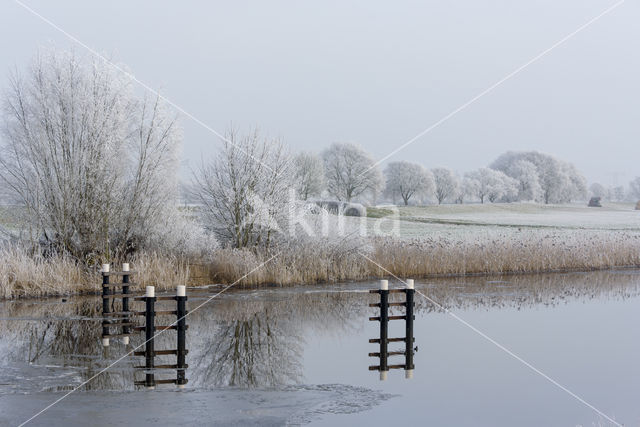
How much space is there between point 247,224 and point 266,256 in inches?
59.9

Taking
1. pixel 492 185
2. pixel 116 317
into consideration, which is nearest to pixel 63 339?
pixel 116 317

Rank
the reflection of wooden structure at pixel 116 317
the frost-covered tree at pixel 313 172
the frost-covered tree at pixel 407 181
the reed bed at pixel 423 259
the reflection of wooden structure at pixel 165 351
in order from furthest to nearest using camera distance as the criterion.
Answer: the frost-covered tree at pixel 407 181 < the frost-covered tree at pixel 313 172 < the reed bed at pixel 423 259 < the reflection of wooden structure at pixel 116 317 < the reflection of wooden structure at pixel 165 351

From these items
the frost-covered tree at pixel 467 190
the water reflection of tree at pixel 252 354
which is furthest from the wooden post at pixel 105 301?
the frost-covered tree at pixel 467 190

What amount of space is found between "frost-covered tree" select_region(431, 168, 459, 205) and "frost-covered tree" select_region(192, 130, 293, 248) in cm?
5108

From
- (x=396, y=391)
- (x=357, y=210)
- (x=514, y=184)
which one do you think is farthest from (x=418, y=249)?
(x=514, y=184)

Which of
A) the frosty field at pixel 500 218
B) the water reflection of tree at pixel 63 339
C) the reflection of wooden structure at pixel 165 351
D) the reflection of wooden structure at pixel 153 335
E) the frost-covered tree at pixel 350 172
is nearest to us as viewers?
the reflection of wooden structure at pixel 153 335

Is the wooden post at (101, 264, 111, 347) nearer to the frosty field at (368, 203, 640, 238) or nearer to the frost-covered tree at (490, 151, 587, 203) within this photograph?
the frosty field at (368, 203, 640, 238)

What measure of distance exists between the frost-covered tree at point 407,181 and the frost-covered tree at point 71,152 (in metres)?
49.7

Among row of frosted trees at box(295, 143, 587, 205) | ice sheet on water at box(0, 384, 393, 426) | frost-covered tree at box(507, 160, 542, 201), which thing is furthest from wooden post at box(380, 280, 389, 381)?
frost-covered tree at box(507, 160, 542, 201)

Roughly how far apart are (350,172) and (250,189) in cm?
4001

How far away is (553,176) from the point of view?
78.8 meters

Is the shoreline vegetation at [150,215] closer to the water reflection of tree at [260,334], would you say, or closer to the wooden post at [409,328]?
the water reflection of tree at [260,334]

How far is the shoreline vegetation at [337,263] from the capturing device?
19.4 m

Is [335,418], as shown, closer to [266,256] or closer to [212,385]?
[212,385]
